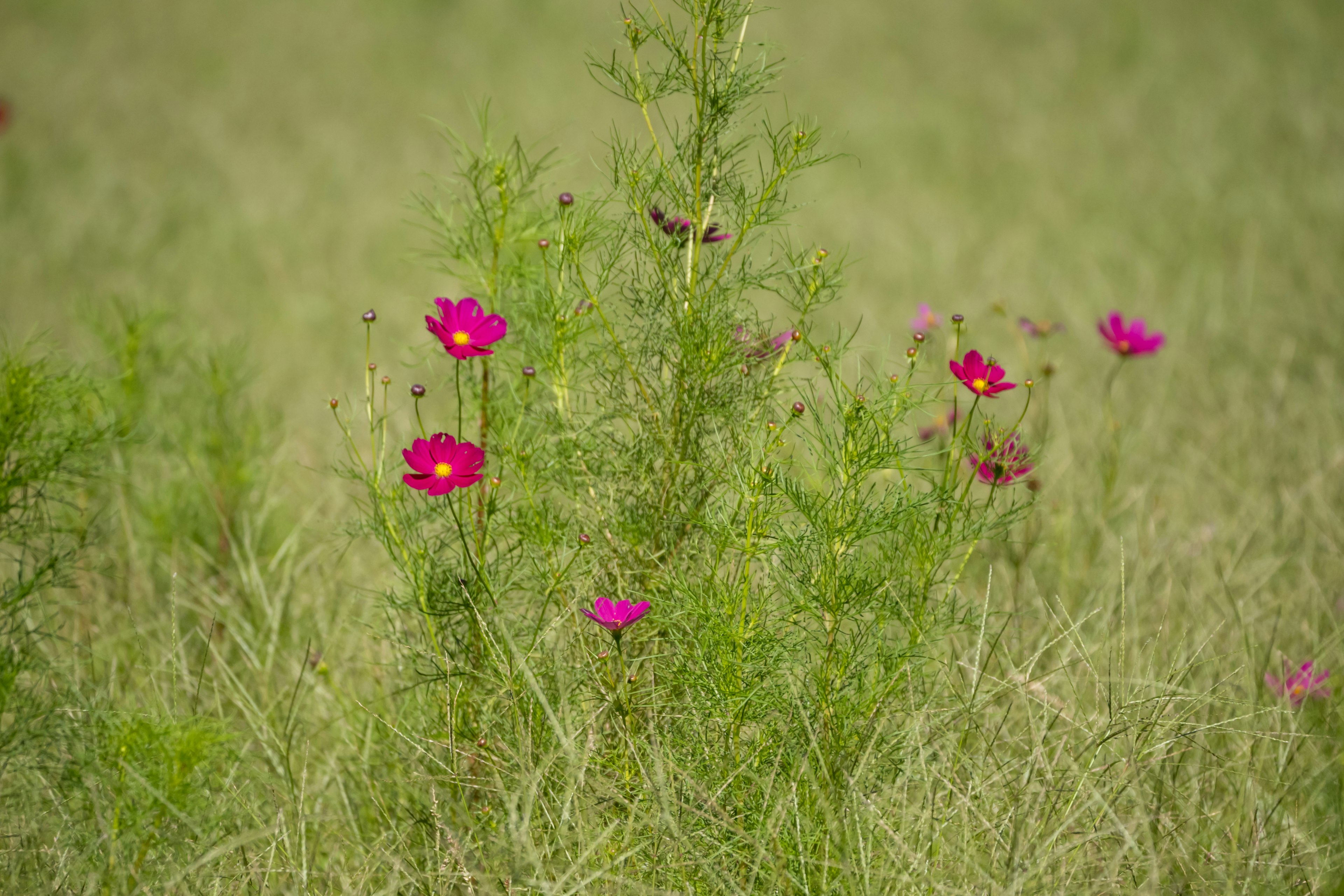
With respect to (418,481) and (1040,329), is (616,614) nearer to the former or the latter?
(418,481)

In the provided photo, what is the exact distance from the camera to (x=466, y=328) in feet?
3.86

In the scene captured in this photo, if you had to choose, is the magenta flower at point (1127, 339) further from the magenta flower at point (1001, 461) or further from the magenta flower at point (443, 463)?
the magenta flower at point (443, 463)

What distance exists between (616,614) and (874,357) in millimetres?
2814

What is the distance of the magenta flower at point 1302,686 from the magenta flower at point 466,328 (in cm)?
137

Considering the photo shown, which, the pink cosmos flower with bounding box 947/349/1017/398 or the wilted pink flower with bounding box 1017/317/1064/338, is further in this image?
the wilted pink flower with bounding box 1017/317/1064/338

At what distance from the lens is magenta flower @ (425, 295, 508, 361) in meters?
1.12

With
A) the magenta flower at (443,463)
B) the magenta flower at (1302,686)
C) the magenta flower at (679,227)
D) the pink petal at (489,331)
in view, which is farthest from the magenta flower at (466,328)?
the magenta flower at (1302,686)

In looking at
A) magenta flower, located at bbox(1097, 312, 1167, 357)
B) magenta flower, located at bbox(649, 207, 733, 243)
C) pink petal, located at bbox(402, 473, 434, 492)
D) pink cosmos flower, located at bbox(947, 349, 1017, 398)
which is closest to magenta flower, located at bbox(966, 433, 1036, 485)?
pink cosmos flower, located at bbox(947, 349, 1017, 398)

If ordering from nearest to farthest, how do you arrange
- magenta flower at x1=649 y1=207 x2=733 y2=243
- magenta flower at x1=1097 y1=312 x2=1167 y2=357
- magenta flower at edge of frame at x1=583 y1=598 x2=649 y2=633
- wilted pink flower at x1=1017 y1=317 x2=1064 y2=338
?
1. magenta flower at edge of frame at x1=583 y1=598 x2=649 y2=633
2. magenta flower at x1=649 y1=207 x2=733 y2=243
3. magenta flower at x1=1097 y1=312 x2=1167 y2=357
4. wilted pink flower at x1=1017 y1=317 x2=1064 y2=338

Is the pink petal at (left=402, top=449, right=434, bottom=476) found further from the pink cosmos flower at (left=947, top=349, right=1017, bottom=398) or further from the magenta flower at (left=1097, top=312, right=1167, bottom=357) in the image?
the magenta flower at (left=1097, top=312, right=1167, bottom=357)

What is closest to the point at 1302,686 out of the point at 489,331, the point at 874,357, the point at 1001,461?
the point at 1001,461

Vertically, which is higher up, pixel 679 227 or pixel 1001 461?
Result: pixel 679 227

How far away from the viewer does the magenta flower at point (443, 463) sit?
1089mm

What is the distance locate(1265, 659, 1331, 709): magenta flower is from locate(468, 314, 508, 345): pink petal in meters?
1.36
